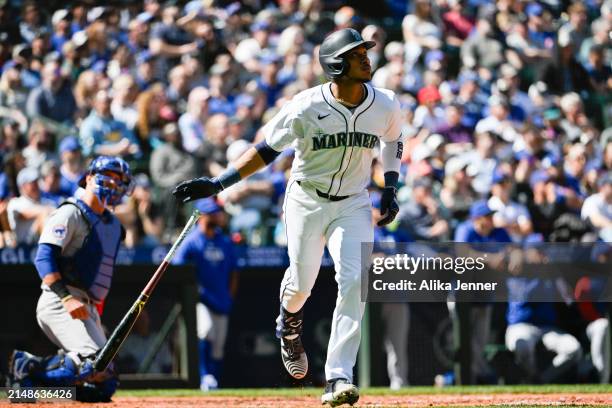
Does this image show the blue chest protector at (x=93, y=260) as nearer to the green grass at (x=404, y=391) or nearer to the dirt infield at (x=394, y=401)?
the dirt infield at (x=394, y=401)

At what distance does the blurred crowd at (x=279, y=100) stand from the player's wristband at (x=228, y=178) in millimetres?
4398

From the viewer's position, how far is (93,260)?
8.91 meters

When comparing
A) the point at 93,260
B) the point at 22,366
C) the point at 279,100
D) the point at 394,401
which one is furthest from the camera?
the point at 279,100

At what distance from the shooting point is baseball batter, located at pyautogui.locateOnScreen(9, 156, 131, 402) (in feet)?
28.3

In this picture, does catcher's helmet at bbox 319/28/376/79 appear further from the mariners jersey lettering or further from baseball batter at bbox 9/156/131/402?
baseball batter at bbox 9/156/131/402

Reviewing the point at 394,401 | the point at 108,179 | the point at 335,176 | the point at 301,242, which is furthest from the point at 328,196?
the point at 394,401

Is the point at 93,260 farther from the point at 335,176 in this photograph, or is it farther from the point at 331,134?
the point at 331,134

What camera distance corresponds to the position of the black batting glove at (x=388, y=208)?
7617 mm

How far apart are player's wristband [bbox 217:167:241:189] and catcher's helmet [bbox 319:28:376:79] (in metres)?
0.85

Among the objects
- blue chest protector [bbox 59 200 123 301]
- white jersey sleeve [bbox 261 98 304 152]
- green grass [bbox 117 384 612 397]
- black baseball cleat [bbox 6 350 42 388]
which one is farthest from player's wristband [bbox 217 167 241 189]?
green grass [bbox 117 384 612 397]

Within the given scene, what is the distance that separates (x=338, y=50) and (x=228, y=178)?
40.7 inches

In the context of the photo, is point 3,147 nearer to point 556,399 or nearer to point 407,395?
point 407,395

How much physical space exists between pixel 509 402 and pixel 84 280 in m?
3.10

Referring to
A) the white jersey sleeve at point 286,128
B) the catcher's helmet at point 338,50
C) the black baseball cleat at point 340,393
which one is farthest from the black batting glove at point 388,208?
the black baseball cleat at point 340,393
